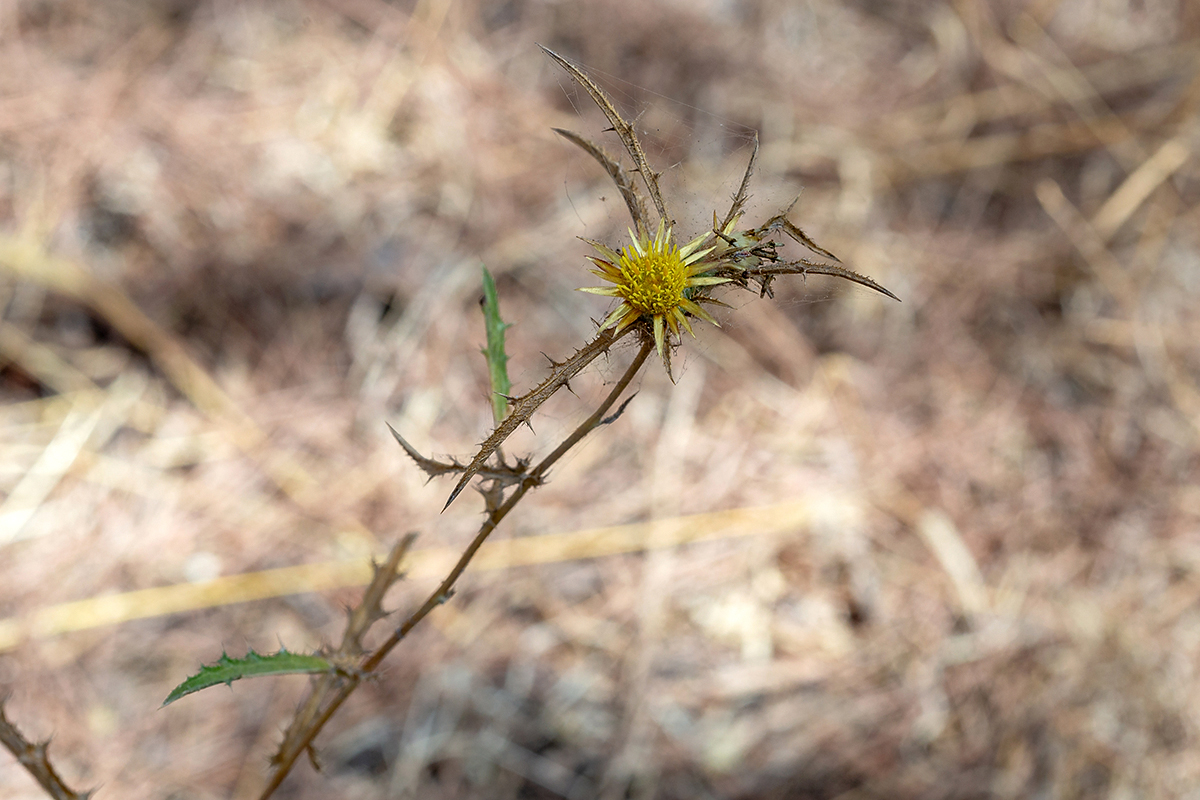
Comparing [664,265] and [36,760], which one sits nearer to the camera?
[664,265]

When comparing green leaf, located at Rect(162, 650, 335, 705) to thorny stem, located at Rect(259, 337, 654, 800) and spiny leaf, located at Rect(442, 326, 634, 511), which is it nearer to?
thorny stem, located at Rect(259, 337, 654, 800)

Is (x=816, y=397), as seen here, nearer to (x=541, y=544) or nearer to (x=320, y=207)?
(x=541, y=544)

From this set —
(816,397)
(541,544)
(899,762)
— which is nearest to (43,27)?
(541,544)

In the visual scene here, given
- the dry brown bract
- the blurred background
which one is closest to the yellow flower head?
the dry brown bract

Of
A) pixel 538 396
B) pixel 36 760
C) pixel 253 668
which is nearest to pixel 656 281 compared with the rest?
pixel 538 396

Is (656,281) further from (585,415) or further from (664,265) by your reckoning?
(585,415)

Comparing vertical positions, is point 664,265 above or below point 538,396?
above

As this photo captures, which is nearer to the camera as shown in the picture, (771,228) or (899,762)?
(771,228)

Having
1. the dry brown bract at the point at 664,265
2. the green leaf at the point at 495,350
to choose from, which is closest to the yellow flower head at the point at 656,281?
the dry brown bract at the point at 664,265
